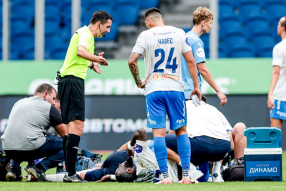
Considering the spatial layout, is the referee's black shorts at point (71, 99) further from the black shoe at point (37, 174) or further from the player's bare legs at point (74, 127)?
the black shoe at point (37, 174)

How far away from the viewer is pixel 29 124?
6594mm

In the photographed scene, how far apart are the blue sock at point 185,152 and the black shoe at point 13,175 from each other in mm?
2035

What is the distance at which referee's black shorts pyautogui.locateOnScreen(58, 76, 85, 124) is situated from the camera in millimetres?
6238

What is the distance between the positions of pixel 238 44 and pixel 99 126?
572 cm

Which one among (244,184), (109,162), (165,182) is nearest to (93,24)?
(109,162)

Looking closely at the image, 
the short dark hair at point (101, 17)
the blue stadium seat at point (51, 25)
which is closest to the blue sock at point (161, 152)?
the short dark hair at point (101, 17)

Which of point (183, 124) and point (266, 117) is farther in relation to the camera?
point (266, 117)

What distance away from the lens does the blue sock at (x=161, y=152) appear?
577 centimetres

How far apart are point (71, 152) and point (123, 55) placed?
29.6 feet

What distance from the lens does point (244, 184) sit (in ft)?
18.9

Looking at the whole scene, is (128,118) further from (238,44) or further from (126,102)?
(238,44)

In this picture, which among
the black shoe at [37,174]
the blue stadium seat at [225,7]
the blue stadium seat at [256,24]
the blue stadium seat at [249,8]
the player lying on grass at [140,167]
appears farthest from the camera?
the blue stadium seat at [249,8]

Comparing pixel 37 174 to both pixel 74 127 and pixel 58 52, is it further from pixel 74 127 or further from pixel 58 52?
pixel 58 52

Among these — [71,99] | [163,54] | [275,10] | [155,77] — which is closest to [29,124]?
[71,99]
